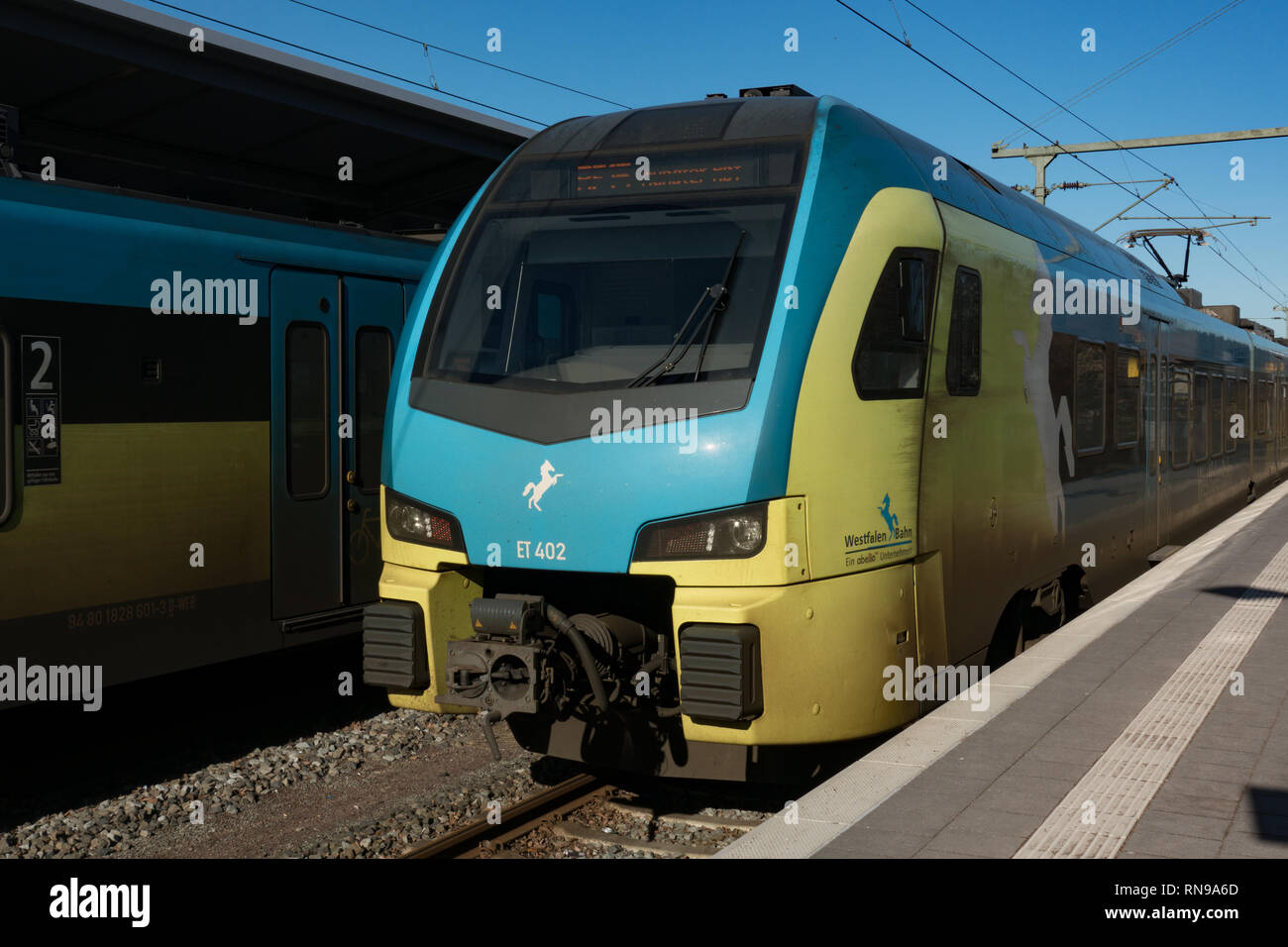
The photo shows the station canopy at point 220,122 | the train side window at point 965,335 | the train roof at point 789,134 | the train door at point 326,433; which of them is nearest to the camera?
the train roof at point 789,134

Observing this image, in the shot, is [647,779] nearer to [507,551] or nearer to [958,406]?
[507,551]

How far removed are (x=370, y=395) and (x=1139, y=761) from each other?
5.66m

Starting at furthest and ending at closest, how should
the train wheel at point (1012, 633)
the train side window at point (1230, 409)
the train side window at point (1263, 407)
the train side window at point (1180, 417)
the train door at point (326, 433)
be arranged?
the train side window at point (1263, 407), the train side window at point (1230, 409), the train side window at point (1180, 417), the train door at point (326, 433), the train wheel at point (1012, 633)

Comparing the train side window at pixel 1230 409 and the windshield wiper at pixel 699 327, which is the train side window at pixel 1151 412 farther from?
the windshield wiper at pixel 699 327

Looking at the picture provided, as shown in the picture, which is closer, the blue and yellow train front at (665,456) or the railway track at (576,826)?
the blue and yellow train front at (665,456)

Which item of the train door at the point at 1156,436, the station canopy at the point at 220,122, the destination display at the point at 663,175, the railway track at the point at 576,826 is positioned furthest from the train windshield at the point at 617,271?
the train door at the point at 1156,436

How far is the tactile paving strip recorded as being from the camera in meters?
4.37

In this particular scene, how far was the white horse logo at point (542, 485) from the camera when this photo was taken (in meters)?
5.25

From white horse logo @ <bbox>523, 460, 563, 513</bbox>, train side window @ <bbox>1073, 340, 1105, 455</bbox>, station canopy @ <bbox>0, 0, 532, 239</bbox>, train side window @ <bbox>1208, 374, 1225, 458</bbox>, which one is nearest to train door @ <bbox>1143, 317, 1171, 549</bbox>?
train side window @ <bbox>1073, 340, 1105, 455</bbox>

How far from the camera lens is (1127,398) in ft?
33.2

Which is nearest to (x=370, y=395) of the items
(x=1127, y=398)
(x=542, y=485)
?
(x=542, y=485)

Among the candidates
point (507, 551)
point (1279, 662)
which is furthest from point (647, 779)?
point (1279, 662)

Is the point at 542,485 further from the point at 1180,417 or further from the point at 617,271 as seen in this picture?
the point at 1180,417

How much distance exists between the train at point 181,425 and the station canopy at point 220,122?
0.59m
